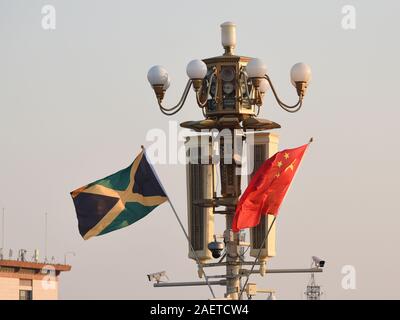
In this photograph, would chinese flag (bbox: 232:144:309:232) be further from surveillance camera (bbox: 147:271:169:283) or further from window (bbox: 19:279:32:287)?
window (bbox: 19:279:32:287)

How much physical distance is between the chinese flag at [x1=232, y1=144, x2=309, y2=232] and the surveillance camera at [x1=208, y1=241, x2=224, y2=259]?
3.61 ft

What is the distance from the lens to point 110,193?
4484 centimetres

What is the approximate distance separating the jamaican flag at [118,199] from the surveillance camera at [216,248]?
1.92 meters

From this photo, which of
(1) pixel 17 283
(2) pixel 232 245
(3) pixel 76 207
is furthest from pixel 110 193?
(1) pixel 17 283

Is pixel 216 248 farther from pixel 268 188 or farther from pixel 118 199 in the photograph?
pixel 118 199

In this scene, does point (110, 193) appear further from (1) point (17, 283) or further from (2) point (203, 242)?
(1) point (17, 283)

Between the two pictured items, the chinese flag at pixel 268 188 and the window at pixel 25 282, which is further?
the window at pixel 25 282

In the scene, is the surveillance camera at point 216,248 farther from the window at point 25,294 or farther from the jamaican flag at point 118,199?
the window at point 25,294

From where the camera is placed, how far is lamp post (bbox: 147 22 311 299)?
4428 cm

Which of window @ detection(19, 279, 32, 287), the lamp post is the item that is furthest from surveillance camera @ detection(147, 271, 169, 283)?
window @ detection(19, 279, 32, 287)

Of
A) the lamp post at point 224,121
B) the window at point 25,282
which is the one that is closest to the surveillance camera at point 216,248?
the lamp post at point 224,121

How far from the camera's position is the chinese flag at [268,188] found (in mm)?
43156
